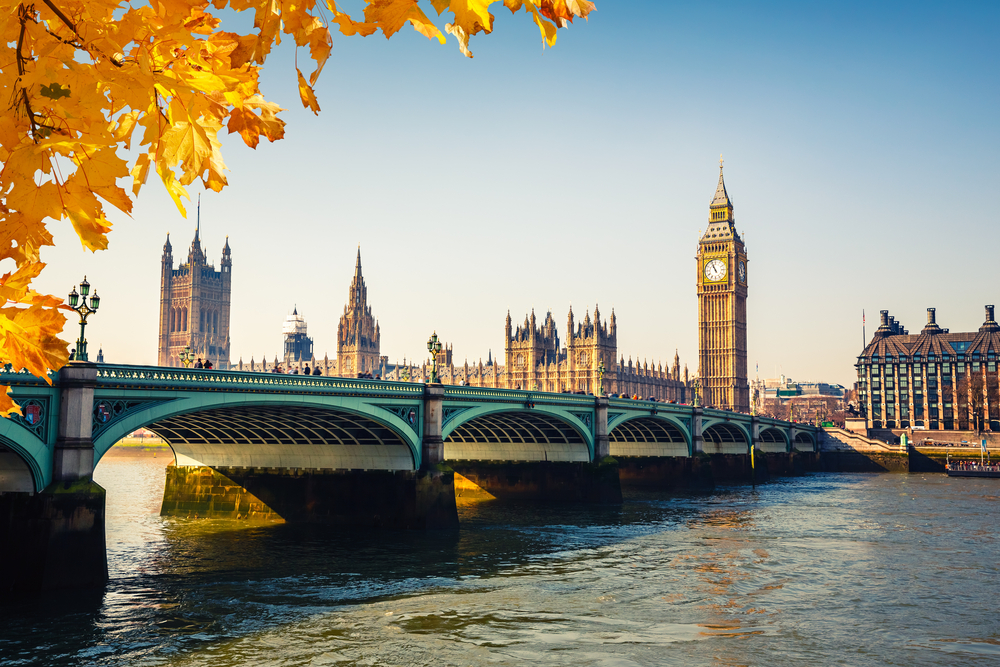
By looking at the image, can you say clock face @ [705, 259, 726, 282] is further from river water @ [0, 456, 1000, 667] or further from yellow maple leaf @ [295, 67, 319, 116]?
yellow maple leaf @ [295, 67, 319, 116]

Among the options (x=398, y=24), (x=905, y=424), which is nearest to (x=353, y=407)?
(x=398, y=24)

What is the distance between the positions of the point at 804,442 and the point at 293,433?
236 ft

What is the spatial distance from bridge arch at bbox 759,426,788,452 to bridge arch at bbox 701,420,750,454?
4.32m

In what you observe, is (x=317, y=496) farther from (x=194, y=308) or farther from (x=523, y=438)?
(x=194, y=308)

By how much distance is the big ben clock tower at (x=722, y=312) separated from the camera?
5069 inches

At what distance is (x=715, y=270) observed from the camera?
5138 inches

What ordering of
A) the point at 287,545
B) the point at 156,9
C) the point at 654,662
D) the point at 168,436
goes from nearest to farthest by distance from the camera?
1. the point at 156,9
2. the point at 654,662
3. the point at 287,545
4. the point at 168,436

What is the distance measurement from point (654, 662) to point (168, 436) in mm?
27282

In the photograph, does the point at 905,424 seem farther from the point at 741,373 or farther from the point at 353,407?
the point at 353,407

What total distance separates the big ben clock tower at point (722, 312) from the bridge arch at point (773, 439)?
4003 centimetres

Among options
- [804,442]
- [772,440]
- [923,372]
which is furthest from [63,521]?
[923,372]

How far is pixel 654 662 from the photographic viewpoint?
16328 mm

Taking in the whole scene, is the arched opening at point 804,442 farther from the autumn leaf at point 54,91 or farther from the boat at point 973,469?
the autumn leaf at point 54,91

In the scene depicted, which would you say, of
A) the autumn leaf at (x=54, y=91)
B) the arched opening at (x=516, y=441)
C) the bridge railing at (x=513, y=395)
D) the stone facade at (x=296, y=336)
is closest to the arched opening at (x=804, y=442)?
the arched opening at (x=516, y=441)
